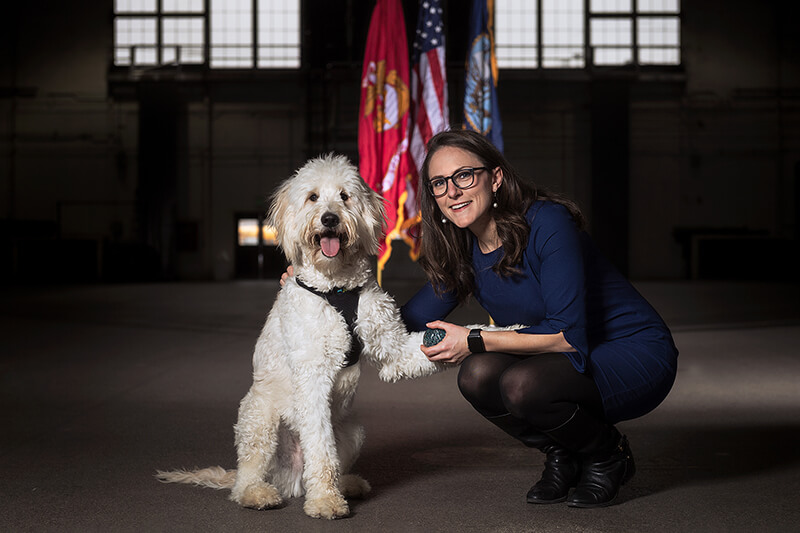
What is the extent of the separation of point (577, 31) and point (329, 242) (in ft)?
60.8

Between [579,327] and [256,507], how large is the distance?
1.32 metres

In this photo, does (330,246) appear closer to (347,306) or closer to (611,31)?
(347,306)

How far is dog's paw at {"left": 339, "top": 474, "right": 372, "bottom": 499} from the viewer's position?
2908mm

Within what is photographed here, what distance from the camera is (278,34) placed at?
1956cm

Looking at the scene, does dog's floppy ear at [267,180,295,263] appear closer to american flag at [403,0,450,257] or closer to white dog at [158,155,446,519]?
white dog at [158,155,446,519]

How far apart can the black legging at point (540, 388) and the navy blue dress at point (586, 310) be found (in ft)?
0.14

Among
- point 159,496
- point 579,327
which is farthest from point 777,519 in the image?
point 159,496

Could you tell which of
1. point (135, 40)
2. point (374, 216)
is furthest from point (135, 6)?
point (374, 216)

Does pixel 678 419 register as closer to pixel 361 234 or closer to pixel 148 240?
pixel 361 234

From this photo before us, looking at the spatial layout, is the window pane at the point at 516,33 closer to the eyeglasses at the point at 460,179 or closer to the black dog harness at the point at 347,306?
the eyeglasses at the point at 460,179

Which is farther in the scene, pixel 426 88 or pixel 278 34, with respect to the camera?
pixel 278 34

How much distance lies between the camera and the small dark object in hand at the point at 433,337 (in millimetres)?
2738

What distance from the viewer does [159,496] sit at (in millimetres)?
2961

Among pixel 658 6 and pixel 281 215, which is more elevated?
pixel 658 6
